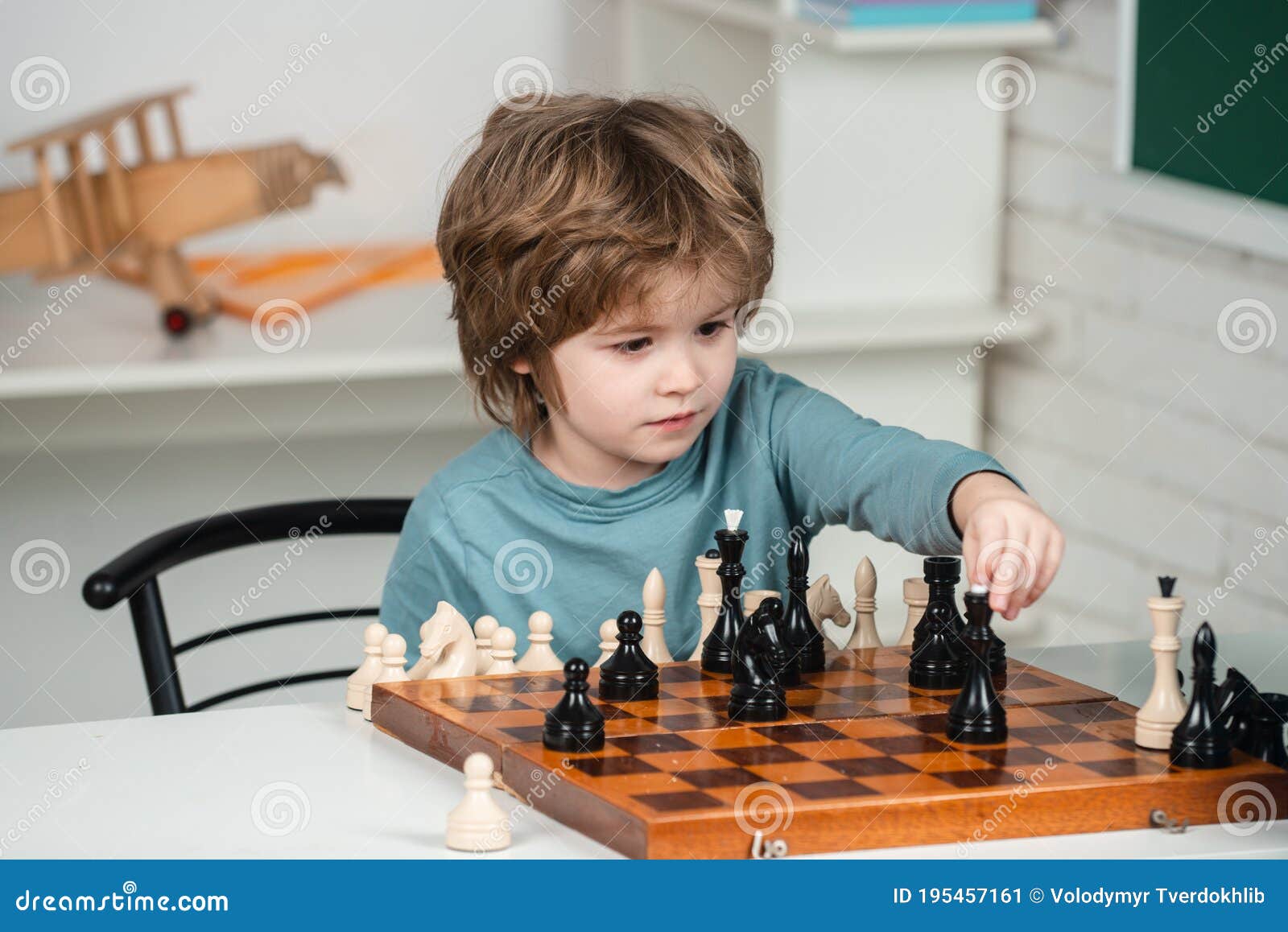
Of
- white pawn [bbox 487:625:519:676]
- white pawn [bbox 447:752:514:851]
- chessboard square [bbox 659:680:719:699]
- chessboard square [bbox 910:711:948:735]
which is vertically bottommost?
white pawn [bbox 447:752:514:851]

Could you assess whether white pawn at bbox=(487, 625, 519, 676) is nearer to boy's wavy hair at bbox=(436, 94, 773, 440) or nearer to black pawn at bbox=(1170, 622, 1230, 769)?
boy's wavy hair at bbox=(436, 94, 773, 440)

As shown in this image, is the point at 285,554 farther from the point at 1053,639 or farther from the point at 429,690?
the point at 429,690

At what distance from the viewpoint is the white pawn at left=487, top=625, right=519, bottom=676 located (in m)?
1.47

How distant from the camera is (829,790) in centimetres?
111

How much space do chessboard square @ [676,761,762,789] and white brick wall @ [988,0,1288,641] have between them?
1421 mm

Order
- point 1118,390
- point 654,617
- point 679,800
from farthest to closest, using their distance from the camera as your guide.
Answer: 1. point 1118,390
2. point 654,617
3. point 679,800

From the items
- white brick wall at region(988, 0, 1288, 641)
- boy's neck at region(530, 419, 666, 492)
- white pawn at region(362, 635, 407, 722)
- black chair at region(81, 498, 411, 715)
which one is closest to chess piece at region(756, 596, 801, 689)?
white pawn at region(362, 635, 407, 722)

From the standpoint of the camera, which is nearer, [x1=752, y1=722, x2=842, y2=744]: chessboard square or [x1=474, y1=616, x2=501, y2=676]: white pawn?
[x1=752, y1=722, x2=842, y2=744]: chessboard square

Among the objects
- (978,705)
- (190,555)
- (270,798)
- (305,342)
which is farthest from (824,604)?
(305,342)

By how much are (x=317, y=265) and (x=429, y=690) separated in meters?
1.96

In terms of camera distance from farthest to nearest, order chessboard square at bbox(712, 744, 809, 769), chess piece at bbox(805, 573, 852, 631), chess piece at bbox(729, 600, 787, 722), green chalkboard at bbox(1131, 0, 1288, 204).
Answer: green chalkboard at bbox(1131, 0, 1288, 204) → chess piece at bbox(805, 573, 852, 631) → chess piece at bbox(729, 600, 787, 722) → chessboard square at bbox(712, 744, 809, 769)

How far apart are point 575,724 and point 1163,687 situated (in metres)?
0.43

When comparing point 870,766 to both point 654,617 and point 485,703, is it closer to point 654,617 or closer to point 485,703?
point 485,703

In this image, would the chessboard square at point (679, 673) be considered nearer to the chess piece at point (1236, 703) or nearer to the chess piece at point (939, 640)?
the chess piece at point (939, 640)
